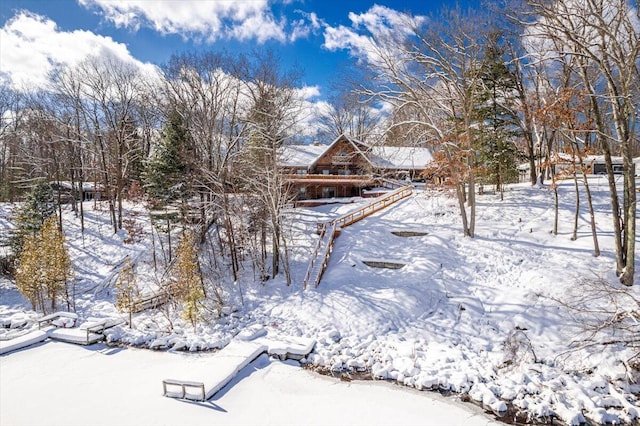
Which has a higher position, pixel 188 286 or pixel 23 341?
pixel 188 286

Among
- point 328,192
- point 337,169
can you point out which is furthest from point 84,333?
point 337,169

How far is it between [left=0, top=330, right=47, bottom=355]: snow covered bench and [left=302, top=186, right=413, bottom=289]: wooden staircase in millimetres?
10241

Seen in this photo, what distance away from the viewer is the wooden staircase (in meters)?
17.0

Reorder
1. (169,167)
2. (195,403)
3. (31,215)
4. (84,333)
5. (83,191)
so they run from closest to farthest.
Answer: (195,403), (84,333), (169,167), (31,215), (83,191)

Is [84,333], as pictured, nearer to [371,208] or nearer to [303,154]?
[371,208]

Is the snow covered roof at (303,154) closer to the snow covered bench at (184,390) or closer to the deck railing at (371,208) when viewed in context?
the deck railing at (371,208)

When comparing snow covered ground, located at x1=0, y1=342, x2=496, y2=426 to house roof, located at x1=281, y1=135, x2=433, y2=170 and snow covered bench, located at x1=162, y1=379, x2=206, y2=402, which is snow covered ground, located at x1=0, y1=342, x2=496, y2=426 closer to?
snow covered bench, located at x1=162, y1=379, x2=206, y2=402

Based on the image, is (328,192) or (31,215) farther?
(328,192)

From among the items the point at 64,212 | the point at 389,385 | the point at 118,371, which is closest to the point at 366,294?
the point at 389,385

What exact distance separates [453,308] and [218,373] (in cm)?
890

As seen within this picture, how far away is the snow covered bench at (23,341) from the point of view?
11586mm

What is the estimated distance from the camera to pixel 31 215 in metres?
20.8

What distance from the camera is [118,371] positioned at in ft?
33.8

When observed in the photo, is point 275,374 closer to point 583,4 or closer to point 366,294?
point 366,294
